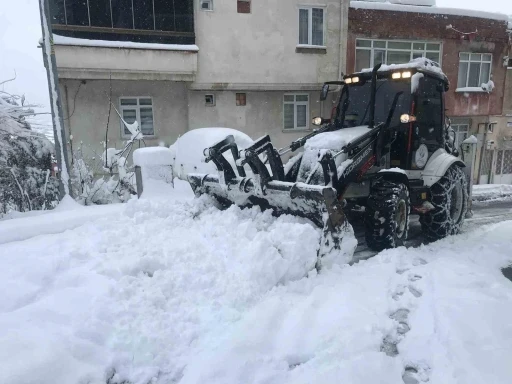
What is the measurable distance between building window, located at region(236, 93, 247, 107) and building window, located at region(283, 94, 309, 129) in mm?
1602

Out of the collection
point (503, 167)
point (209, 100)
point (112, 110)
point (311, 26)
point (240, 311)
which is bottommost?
point (503, 167)

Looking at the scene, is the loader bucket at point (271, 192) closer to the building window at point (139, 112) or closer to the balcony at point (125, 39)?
the balcony at point (125, 39)

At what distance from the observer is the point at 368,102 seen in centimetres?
572

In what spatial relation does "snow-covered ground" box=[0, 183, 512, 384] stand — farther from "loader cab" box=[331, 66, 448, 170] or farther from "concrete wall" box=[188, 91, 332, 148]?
"concrete wall" box=[188, 91, 332, 148]

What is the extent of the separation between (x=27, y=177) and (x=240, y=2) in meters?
8.82

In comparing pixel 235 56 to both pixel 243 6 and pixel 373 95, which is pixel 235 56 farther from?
pixel 373 95

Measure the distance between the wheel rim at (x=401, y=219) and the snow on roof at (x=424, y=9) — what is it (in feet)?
35.5

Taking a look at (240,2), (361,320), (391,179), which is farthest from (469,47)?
(361,320)

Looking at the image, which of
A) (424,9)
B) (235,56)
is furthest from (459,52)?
(235,56)

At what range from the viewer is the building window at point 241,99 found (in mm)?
12844

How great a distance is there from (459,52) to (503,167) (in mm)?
5988

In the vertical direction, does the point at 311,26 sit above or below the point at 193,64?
above

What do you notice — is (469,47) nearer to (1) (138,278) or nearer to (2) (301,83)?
(2) (301,83)

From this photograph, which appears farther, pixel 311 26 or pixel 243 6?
pixel 311 26
